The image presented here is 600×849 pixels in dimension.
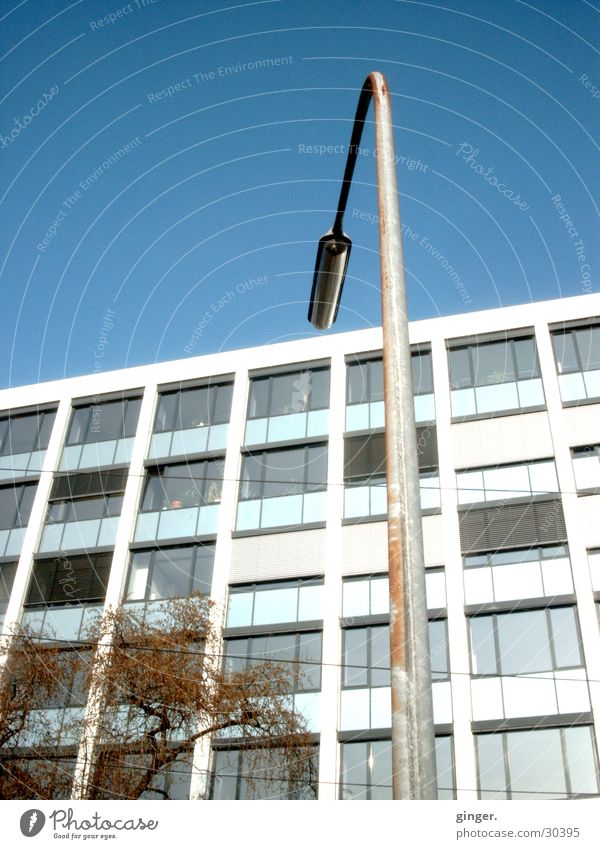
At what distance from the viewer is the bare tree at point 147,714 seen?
18625 millimetres

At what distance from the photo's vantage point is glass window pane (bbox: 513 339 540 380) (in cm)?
2581

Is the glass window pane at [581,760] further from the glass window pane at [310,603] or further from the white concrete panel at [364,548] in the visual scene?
the glass window pane at [310,603]

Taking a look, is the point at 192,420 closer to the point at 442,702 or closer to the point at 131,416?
the point at 131,416

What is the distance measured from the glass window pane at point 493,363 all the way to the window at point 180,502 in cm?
930

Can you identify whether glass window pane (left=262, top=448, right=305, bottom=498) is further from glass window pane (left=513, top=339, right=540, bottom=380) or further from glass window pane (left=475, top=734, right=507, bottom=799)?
glass window pane (left=475, top=734, right=507, bottom=799)

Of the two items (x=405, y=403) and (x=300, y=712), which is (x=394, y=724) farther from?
(x=300, y=712)

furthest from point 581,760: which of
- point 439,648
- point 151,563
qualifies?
point 151,563

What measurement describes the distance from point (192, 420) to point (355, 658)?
429 inches

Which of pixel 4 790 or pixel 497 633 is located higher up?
pixel 497 633

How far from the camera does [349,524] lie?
24.4 m

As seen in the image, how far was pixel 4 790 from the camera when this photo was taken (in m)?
19.1

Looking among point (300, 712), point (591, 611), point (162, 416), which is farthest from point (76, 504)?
point (591, 611)

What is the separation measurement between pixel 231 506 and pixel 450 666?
8.73 meters

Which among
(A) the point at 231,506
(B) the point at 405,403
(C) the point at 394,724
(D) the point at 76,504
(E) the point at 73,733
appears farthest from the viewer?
(D) the point at 76,504
